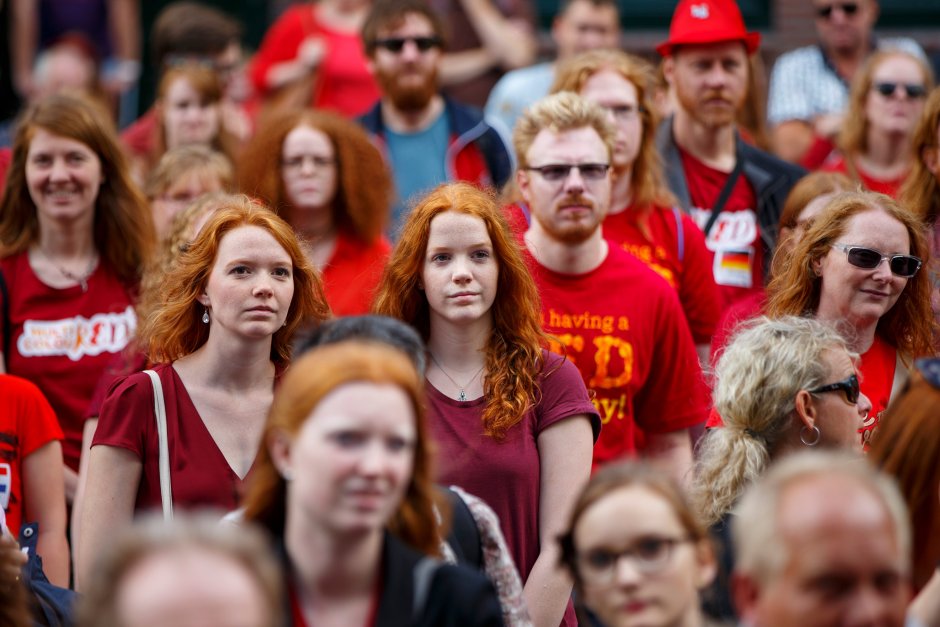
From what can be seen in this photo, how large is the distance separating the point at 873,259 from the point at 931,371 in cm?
160

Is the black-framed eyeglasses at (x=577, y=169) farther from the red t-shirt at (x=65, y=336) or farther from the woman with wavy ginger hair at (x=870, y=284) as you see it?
the red t-shirt at (x=65, y=336)

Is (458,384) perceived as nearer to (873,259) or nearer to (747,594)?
(873,259)

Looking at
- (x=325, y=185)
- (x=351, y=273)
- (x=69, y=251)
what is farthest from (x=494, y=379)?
(x=69, y=251)

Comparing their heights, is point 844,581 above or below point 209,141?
below

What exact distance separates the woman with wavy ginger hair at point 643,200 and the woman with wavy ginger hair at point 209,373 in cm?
161

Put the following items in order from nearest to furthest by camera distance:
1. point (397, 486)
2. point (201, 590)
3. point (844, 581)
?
point (201, 590) → point (844, 581) → point (397, 486)

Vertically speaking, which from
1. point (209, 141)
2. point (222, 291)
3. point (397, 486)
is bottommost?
point (397, 486)

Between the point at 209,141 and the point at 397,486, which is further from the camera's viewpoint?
the point at 209,141

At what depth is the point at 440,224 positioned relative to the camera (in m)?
4.88

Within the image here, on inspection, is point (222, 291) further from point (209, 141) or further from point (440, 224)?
point (209, 141)

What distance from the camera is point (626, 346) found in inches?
211

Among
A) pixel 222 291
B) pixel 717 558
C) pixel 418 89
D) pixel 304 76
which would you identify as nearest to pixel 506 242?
pixel 222 291

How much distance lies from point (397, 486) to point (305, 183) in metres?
3.44

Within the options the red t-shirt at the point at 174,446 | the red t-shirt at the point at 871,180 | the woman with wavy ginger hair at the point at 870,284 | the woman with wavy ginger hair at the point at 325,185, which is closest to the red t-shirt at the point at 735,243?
the red t-shirt at the point at 871,180
